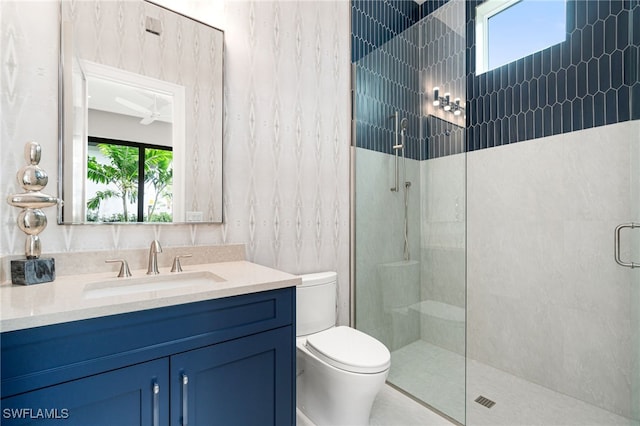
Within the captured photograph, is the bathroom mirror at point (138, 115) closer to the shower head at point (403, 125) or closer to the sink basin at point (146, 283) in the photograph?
the sink basin at point (146, 283)

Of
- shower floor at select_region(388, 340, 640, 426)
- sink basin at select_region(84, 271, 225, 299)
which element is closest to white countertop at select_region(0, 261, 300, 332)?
sink basin at select_region(84, 271, 225, 299)

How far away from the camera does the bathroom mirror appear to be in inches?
52.7

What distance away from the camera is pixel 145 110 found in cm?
150

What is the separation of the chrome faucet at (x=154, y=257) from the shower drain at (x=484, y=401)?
A: 194 centimetres

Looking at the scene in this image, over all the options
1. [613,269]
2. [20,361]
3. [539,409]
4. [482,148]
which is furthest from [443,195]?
[20,361]

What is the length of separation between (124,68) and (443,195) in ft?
5.78

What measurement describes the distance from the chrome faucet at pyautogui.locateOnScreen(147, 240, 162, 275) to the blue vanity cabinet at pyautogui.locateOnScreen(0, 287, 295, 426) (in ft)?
1.47

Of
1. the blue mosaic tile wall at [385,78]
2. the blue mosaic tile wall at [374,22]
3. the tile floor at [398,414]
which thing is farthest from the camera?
the blue mosaic tile wall at [374,22]

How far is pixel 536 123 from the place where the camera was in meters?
2.11

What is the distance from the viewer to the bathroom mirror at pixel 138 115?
1.34 meters

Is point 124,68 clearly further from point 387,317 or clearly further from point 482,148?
point 482,148

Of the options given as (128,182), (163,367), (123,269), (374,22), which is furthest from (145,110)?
(374,22)

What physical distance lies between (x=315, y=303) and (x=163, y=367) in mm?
995

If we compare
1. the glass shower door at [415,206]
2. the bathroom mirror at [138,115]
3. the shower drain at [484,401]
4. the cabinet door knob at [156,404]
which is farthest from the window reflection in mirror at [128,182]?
the shower drain at [484,401]
